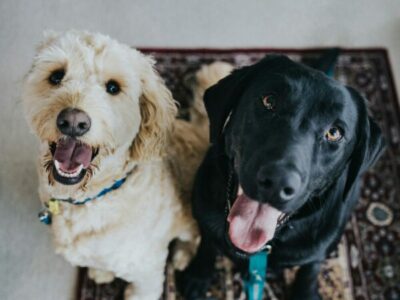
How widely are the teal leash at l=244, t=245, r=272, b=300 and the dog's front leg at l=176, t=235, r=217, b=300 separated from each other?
14 centimetres

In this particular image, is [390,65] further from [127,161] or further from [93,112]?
[93,112]

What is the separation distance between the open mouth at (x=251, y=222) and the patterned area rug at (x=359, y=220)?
1.98ft

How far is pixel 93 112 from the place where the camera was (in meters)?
1.20

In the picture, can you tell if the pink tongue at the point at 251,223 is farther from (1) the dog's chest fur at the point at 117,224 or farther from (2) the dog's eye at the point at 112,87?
(2) the dog's eye at the point at 112,87

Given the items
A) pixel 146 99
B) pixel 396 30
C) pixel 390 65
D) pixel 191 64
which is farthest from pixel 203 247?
pixel 396 30

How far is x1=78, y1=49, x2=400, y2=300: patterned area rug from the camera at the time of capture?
1.85m

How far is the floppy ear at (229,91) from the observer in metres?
1.30

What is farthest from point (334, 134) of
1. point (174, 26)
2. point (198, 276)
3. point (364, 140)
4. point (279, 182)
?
point (174, 26)

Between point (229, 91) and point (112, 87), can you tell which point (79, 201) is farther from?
point (229, 91)

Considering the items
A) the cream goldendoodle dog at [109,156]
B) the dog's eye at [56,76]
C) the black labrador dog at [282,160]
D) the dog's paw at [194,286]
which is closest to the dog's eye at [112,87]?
the cream goldendoodle dog at [109,156]

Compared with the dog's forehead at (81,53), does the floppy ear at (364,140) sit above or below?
below

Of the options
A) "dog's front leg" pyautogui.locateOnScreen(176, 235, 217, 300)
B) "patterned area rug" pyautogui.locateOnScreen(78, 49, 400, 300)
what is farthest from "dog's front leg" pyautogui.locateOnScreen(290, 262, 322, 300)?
"dog's front leg" pyautogui.locateOnScreen(176, 235, 217, 300)

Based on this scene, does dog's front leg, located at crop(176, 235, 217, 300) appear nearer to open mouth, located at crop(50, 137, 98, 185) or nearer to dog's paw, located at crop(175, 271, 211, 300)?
dog's paw, located at crop(175, 271, 211, 300)

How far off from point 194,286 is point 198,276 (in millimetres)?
45
